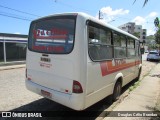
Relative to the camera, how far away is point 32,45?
18.2ft

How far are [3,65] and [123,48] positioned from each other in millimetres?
15301

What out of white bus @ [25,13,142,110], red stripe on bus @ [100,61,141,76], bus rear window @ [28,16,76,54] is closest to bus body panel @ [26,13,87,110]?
white bus @ [25,13,142,110]

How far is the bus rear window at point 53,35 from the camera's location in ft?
14.9

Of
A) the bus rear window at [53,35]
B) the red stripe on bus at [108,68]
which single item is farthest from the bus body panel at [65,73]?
the red stripe on bus at [108,68]

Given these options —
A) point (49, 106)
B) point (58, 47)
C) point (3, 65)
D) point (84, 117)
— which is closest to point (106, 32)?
point (58, 47)

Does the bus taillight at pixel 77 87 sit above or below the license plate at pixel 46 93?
above

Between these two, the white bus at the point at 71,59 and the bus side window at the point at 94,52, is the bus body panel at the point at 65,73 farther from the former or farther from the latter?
the bus side window at the point at 94,52

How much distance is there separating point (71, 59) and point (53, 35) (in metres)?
0.99

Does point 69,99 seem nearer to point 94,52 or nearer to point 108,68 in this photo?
point 94,52

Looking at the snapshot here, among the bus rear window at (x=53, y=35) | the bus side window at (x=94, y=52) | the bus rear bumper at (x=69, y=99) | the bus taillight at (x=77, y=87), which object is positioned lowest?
the bus rear bumper at (x=69, y=99)

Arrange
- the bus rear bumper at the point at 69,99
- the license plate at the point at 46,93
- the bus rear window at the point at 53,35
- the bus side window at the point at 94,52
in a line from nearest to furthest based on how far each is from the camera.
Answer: the bus rear bumper at the point at 69,99 < the bus rear window at the point at 53,35 < the bus side window at the point at 94,52 < the license plate at the point at 46,93

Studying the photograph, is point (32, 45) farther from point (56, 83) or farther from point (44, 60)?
point (56, 83)

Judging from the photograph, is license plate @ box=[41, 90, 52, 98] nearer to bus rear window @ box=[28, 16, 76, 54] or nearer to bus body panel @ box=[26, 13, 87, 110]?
bus body panel @ box=[26, 13, 87, 110]

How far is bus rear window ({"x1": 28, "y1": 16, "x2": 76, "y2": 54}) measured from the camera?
4.53m
